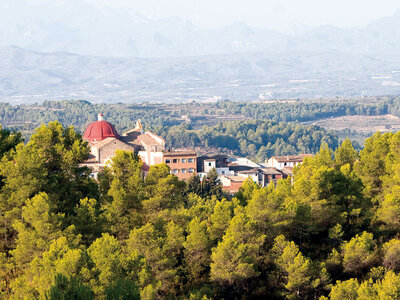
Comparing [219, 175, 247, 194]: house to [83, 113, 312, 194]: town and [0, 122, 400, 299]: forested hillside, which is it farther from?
[0, 122, 400, 299]: forested hillside

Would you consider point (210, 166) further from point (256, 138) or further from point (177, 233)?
point (256, 138)

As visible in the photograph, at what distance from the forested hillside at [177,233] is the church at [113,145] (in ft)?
94.8

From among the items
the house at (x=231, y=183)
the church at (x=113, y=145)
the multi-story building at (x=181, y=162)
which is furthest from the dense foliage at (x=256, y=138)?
the multi-story building at (x=181, y=162)

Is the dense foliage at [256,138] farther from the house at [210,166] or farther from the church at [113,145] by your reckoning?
the church at [113,145]

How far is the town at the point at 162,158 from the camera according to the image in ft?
212

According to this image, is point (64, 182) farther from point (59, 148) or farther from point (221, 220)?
point (221, 220)

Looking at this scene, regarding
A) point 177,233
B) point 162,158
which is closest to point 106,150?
point 162,158

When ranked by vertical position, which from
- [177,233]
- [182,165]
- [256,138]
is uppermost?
[177,233]

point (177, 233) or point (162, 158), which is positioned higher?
point (177, 233)

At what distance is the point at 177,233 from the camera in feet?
98.7

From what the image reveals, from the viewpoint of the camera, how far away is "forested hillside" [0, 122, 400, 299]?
86.9ft

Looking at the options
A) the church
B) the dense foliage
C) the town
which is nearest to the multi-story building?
the town

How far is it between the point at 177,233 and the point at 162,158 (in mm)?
35665

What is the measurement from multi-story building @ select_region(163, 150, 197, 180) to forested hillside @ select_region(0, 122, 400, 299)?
1217 inches
